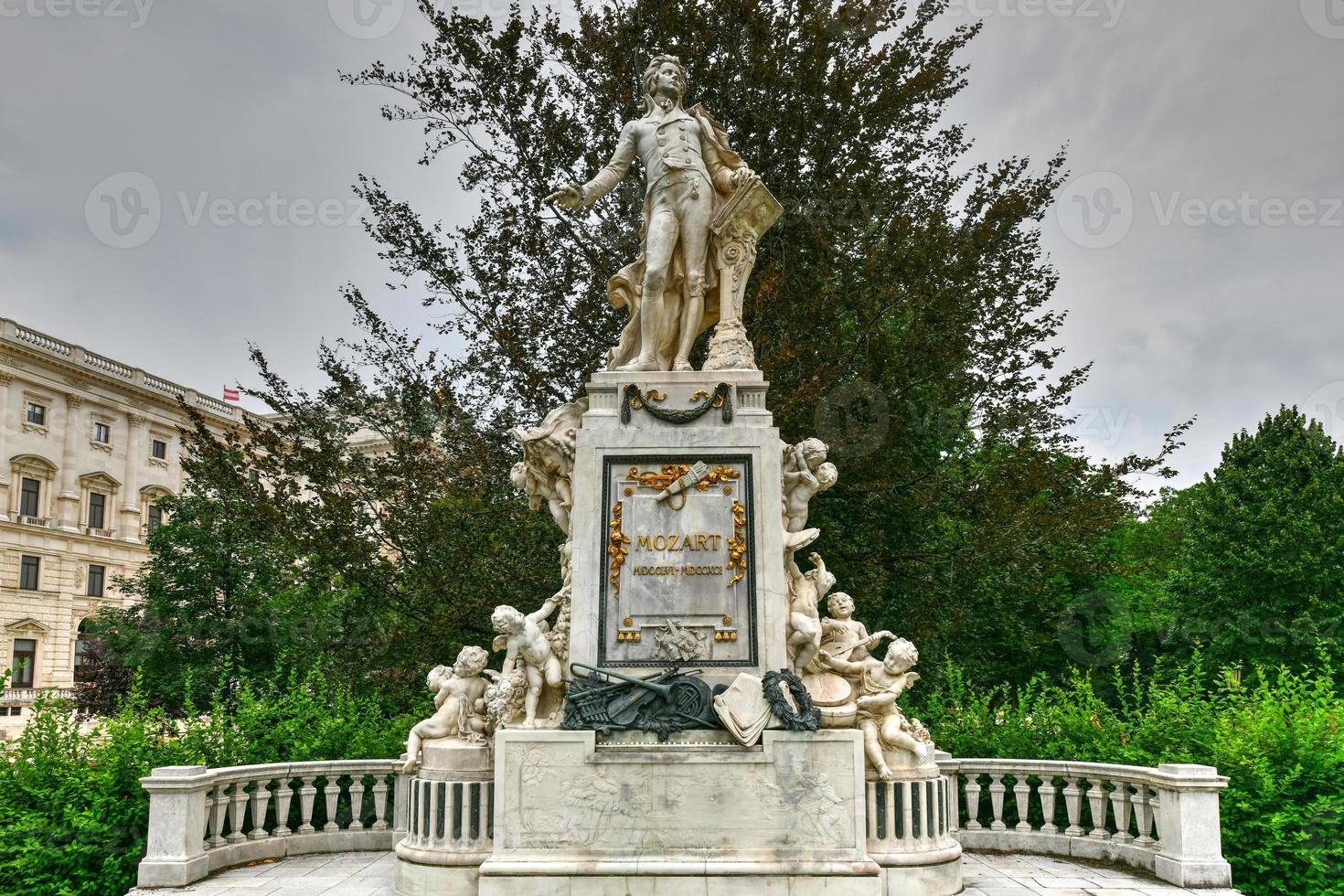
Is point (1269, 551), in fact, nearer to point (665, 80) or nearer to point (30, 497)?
point (665, 80)

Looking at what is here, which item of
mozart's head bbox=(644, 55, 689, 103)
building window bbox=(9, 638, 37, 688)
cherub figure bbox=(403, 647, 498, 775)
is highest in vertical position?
mozart's head bbox=(644, 55, 689, 103)

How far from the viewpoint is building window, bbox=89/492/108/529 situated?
50938mm

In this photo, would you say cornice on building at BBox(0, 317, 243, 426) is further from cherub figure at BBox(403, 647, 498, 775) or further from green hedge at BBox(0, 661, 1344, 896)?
cherub figure at BBox(403, 647, 498, 775)

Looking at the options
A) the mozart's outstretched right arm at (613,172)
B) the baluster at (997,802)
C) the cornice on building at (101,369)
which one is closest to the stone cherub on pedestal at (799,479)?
the mozart's outstretched right arm at (613,172)

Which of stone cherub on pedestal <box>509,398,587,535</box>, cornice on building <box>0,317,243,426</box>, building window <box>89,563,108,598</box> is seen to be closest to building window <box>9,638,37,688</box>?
building window <box>89,563,108,598</box>

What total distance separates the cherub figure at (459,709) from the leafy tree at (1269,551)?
20.4 meters

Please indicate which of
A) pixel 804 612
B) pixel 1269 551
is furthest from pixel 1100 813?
pixel 1269 551

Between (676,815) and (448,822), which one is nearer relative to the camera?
(676,815)

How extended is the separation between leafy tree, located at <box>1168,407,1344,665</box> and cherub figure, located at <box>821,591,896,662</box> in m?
18.1

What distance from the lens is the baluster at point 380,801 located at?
998 centimetres

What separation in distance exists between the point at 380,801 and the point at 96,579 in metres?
48.4

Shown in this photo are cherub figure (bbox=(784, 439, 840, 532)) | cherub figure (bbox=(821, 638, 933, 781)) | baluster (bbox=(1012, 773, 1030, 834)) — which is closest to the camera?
cherub figure (bbox=(821, 638, 933, 781))

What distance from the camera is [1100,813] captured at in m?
9.05

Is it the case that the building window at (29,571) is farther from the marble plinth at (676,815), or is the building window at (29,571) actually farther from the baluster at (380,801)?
the marble plinth at (676,815)
